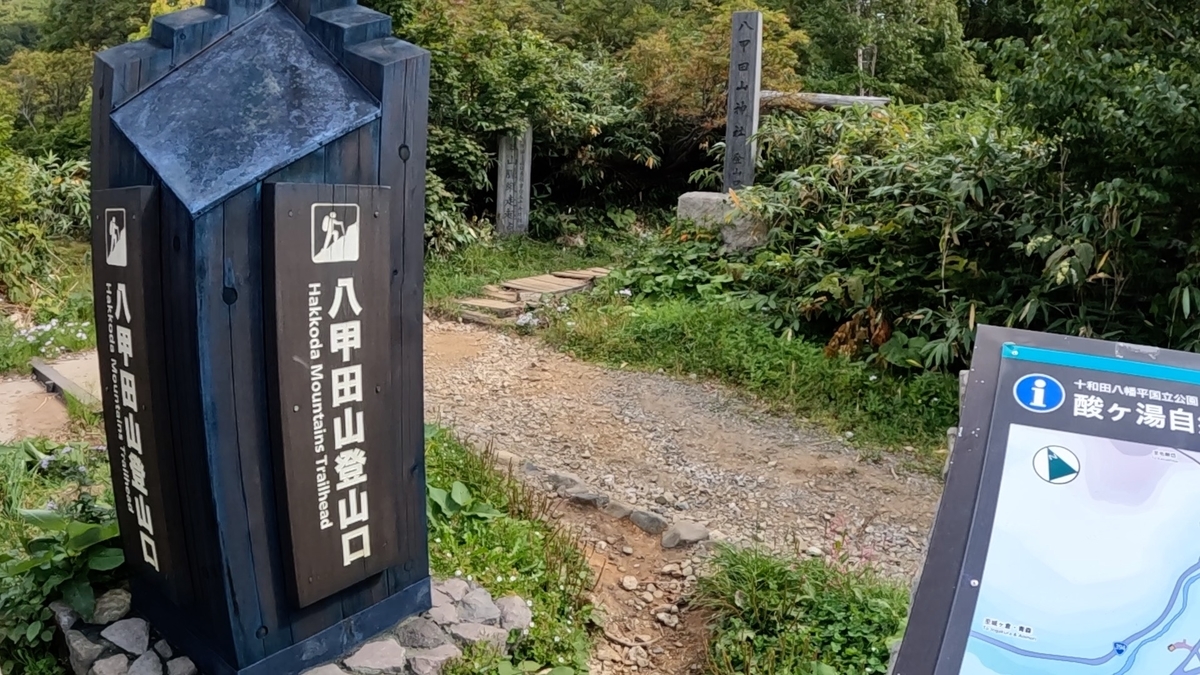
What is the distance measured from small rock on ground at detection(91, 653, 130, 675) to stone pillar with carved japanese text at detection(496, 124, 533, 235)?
676 cm

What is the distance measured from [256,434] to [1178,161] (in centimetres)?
380

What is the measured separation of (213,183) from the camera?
180 cm

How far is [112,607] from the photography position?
2.35 metres

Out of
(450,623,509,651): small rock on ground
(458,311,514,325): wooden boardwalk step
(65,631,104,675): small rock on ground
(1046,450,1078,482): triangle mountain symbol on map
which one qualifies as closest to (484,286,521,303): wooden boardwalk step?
(458,311,514,325): wooden boardwalk step

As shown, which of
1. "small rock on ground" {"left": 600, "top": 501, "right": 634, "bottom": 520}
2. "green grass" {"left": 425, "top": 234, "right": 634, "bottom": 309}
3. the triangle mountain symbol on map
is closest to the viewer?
the triangle mountain symbol on map

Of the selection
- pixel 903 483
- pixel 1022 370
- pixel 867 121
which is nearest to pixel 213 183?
pixel 1022 370

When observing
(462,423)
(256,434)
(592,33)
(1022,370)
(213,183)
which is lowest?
(462,423)

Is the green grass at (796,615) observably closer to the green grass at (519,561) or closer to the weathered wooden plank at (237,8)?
the green grass at (519,561)

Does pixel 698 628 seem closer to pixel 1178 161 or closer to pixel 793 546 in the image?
pixel 793 546

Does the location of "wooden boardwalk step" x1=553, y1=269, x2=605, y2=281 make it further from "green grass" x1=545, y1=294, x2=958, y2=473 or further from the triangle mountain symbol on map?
the triangle mountain symbol on map

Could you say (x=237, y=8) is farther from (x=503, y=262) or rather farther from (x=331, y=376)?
(x=503, y=262)

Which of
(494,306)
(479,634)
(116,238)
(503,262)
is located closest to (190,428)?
(116,238)

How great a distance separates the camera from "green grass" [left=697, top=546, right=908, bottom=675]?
7.86ft

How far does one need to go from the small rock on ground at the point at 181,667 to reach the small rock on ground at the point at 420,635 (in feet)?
1.65
